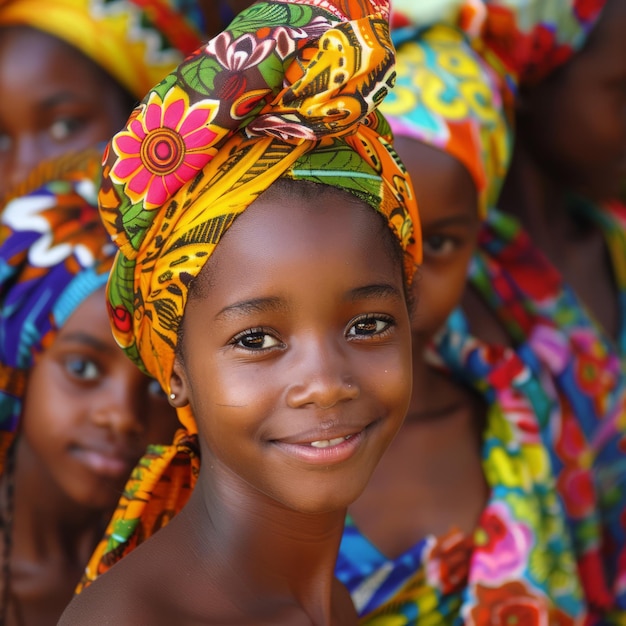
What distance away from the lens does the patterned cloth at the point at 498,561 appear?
2422 millimetres

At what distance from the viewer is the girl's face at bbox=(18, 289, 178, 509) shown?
2.41m

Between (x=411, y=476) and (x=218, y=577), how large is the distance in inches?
37.3

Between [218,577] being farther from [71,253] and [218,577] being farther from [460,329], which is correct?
[460,329]

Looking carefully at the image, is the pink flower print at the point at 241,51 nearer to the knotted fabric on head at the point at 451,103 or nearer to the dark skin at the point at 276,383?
the dark skin at the point at 276,383

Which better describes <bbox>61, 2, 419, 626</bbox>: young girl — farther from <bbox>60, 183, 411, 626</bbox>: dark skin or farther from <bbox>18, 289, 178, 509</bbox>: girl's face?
<bbox>18, 289, 178, 509</bbox>: girl's face

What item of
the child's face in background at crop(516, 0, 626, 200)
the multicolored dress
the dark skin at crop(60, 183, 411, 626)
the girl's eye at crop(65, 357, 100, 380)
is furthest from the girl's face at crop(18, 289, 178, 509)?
the child's face in background at crop(516, 0, 626, 200)

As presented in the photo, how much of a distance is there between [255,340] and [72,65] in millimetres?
1949

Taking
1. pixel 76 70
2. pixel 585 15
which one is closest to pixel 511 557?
pixel 585 15

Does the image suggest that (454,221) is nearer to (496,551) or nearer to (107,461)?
(496,551)

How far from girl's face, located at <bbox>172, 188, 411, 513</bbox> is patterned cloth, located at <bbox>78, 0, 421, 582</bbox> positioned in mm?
44

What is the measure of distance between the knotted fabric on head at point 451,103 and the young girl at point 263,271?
793 millimetres

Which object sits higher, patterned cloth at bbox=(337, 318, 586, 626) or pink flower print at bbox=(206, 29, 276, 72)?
pink flower print at bbox=(206, 29, 276, 72)

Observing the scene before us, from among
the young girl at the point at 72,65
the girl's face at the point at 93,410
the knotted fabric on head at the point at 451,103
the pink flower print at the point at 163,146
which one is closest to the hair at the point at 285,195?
the pink flower print at the point at 163,146

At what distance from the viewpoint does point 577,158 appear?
345cm
